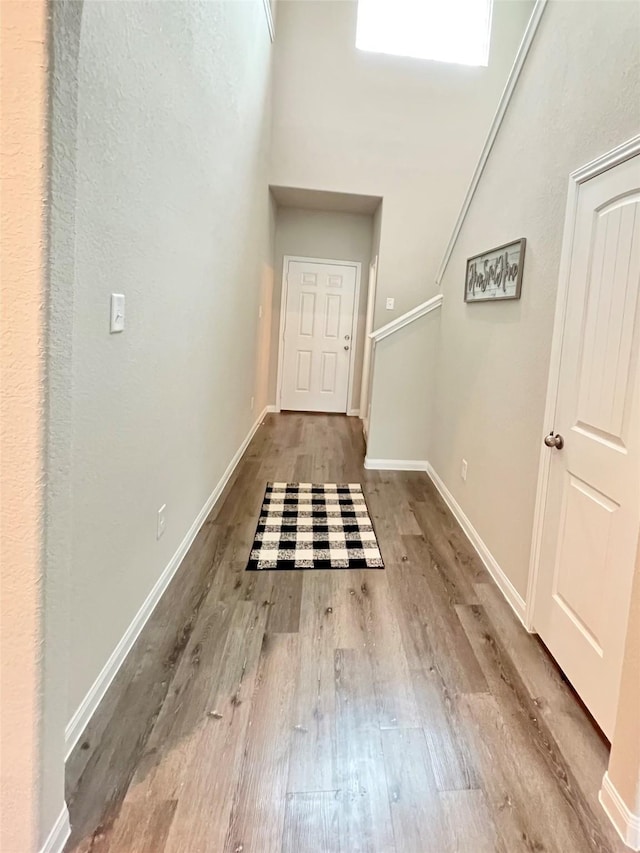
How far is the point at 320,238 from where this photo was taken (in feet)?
19.7

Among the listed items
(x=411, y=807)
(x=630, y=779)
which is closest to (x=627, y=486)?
(x=630, y=779)

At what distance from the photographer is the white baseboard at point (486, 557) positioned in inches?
84.0

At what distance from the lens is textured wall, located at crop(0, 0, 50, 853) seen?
83 centimetres

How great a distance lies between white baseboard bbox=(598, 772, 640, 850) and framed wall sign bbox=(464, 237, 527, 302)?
184 cm

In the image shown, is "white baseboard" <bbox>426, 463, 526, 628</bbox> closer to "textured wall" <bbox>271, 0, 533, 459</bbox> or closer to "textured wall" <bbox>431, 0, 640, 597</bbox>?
"textured wall" <bbox>431, 0, 640, 597</bbox>

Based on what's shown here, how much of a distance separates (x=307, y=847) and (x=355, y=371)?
5.44 metres

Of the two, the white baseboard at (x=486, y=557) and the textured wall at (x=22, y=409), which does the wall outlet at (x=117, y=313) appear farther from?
the white baseboard at (x=486, y=557)

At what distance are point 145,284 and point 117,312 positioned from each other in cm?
28

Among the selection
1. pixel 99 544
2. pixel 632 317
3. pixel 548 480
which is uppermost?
pixel 632 317

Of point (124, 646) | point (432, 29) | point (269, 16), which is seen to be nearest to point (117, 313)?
point (124, 646)

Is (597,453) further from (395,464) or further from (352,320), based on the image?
(352,320)

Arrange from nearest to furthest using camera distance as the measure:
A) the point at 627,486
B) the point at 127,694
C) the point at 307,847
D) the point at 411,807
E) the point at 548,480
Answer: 1. the point at 307,847
2. the point at 411,807
3. the point at 627,486
4. the point at 127,694
5. the point at 548,480

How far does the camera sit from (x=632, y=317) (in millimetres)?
1430

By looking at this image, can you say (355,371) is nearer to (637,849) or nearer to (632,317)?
(632,317)
